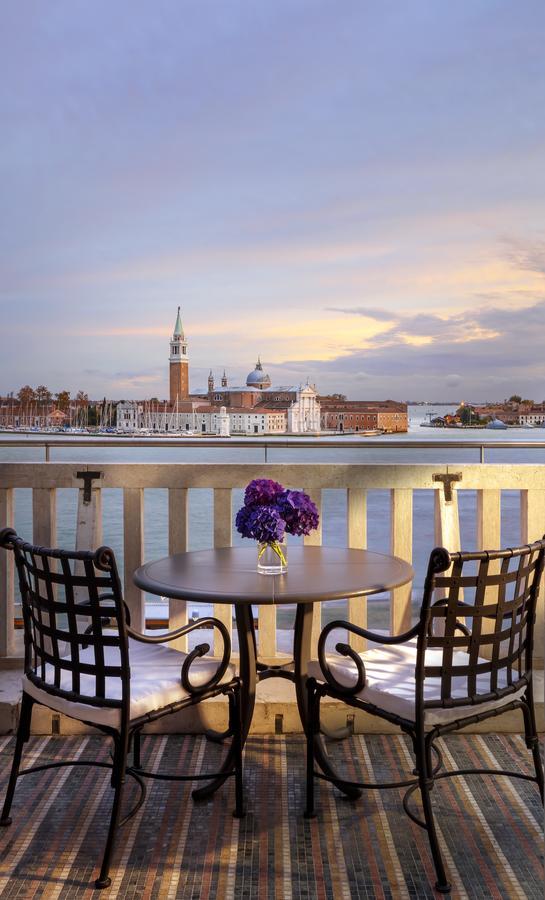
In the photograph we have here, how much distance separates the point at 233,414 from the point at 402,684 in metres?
6.81

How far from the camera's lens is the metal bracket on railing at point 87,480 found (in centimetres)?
Answer: 288

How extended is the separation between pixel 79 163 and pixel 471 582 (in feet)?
93.2

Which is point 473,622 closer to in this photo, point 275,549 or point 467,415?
point 275,549

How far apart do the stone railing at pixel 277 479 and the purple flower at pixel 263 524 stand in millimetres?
516

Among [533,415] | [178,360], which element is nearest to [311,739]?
[533,415]

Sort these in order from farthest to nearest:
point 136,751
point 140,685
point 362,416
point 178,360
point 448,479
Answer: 1. point 178,360
2. point 362,416
3. point 448,479
4. point 136,751
5. point 140,685

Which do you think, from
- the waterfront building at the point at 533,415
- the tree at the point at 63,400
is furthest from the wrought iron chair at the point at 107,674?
the tree at the point at 63,400

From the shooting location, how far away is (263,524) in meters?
2.32

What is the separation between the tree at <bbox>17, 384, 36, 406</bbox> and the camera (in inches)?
292

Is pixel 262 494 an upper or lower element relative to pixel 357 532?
upper

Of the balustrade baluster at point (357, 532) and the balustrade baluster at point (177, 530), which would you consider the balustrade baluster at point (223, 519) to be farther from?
the balustrade baluster at point (357, 532)

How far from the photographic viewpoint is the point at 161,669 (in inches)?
86.0

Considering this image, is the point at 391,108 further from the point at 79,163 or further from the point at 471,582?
the point at 471,582

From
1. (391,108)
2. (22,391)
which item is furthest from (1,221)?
(22,391)
